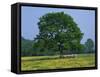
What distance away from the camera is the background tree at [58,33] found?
215cm

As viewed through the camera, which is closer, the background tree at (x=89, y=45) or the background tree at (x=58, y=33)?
the background tree at (x=58, y=33)

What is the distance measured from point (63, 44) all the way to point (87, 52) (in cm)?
25

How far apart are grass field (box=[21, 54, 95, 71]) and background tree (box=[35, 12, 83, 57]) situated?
6 cm

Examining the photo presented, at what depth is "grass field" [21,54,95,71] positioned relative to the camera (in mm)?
2088

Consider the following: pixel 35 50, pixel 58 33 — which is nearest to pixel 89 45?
pixel 58 33

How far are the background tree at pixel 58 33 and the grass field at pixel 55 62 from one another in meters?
0.06

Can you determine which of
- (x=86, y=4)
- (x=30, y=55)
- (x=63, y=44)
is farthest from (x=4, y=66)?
(x=86, y=4)

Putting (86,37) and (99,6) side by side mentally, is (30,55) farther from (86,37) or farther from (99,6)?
(99,6)

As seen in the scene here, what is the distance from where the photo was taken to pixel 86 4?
2.32m

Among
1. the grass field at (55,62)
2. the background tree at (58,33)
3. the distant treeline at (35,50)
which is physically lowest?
the grass field at (55,62)

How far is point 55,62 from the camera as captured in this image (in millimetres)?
2178

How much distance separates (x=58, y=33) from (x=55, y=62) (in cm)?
23

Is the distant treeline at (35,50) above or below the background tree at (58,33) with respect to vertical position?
below

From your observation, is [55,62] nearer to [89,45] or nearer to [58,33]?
[58,33]
